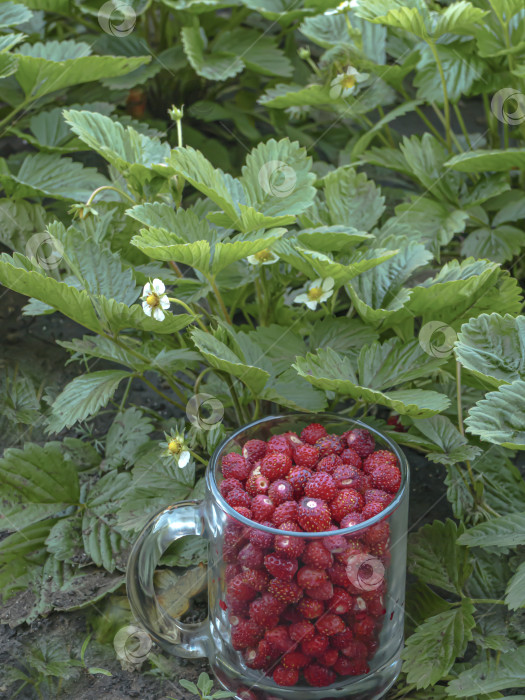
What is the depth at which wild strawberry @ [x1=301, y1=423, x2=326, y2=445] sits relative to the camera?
35.5 inches

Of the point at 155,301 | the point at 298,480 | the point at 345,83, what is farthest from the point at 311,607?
the point at 345,83

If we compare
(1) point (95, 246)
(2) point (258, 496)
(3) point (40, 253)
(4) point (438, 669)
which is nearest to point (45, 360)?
(3) point (40, 253)

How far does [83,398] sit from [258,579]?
0.33 m

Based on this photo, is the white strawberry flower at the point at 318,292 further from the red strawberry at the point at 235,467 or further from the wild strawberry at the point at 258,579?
the wild strawberry at the point at 258,579

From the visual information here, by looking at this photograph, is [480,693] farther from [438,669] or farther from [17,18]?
[17,18]

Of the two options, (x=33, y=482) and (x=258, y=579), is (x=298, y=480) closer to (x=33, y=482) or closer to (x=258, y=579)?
(x=258, y=579)

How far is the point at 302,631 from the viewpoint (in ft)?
2.53

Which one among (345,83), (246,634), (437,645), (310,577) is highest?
(345,83)

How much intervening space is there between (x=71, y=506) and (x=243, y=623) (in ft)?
1.25

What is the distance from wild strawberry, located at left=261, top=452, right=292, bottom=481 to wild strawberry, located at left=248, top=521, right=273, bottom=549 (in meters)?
0.08

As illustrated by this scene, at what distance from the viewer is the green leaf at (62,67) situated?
1.31m

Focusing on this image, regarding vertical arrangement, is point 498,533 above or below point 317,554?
below

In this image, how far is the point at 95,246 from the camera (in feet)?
3.28

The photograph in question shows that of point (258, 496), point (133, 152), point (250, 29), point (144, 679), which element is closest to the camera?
point (258, 496)
